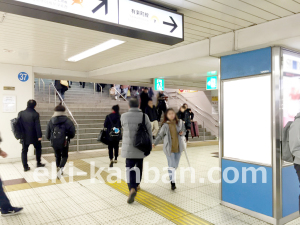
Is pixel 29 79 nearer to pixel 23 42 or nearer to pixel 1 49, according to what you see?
pixel 1 49

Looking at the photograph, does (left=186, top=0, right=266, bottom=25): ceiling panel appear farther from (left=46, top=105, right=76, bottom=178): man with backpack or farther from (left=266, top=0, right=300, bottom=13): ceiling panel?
(left=46, top=105, right=76, bottom=178): man with backpack

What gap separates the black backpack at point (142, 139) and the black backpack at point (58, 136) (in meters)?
1.93

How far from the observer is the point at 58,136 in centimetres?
491

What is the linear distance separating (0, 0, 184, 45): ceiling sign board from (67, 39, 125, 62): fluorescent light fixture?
1.98m

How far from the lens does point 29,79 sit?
7184 millimetres

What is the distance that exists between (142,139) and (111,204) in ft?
3.64

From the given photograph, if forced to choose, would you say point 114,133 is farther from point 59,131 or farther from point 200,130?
point 200,130

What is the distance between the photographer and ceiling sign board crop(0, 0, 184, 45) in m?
2.09

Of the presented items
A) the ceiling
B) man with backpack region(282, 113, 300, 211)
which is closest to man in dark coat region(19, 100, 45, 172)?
the ceiling

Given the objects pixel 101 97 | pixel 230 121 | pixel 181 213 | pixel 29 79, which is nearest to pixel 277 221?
pixel 181 213

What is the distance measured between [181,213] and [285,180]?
1501mm

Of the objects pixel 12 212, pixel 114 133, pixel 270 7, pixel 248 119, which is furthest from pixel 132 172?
pixel 270 7

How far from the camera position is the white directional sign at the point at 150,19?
8.36 ft

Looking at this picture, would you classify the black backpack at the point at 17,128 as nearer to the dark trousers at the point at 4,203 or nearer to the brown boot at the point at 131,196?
the dark trousers at the point at 4,203
